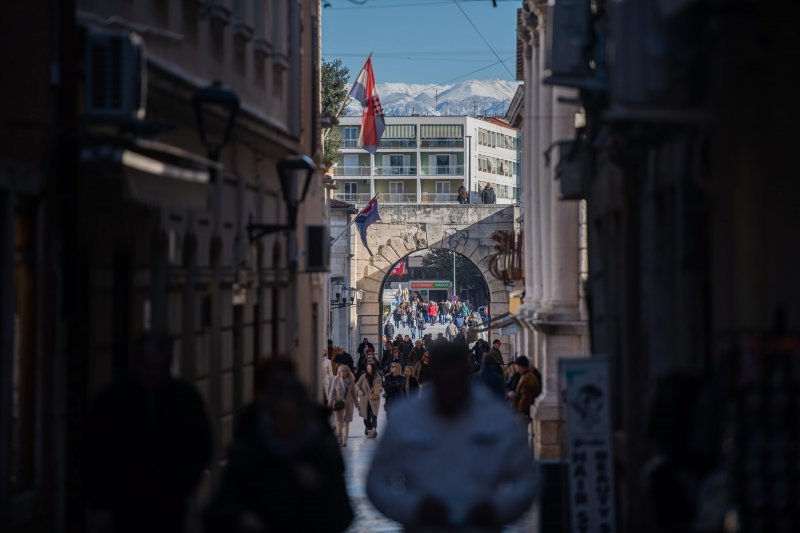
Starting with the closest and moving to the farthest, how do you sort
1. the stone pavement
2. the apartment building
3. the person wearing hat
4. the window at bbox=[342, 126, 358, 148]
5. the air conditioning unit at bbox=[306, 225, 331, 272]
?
1. the stone pavement
2. the person wearing hat
3. the air conditioning unit at bbox=[306, 225, 331, 272]
4. the apartment building
5. the window at bbox=[342, 126, 358, 148]

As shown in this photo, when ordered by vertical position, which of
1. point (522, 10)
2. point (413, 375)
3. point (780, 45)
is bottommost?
point (413, 375)

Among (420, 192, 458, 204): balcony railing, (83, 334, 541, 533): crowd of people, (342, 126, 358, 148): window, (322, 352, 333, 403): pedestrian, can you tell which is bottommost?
(322, 352, 333, 403): pedestrian

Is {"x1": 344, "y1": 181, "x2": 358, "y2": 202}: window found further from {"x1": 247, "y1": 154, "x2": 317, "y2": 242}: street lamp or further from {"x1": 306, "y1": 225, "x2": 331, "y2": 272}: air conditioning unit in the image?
{"x1": 247, "y1": 154, "x2": 317, "y2": 242}: street lamp

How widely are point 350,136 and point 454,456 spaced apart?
129 metres

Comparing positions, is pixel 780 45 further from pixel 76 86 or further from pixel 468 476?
pixel 76 86

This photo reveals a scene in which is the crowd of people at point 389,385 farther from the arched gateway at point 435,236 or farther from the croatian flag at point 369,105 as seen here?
the arched gateway at point 435,236

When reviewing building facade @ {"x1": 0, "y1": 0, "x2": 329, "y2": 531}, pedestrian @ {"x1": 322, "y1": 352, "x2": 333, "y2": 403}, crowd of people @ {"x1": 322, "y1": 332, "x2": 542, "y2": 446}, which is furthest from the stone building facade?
building facade @ {"x1": 0, "y1": 0, "x2": 329, "y2": 531}

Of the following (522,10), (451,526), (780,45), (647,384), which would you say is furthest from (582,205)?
(451,526)

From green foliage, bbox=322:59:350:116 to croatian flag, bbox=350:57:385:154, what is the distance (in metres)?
9.72

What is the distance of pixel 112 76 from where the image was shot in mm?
11836

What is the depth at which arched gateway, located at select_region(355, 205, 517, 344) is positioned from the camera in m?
59.9

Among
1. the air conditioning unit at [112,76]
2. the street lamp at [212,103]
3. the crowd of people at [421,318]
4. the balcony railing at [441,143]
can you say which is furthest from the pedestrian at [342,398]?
the balcony railing at [441,143]

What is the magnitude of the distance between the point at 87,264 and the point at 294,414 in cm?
547

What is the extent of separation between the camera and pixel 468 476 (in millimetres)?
7453
